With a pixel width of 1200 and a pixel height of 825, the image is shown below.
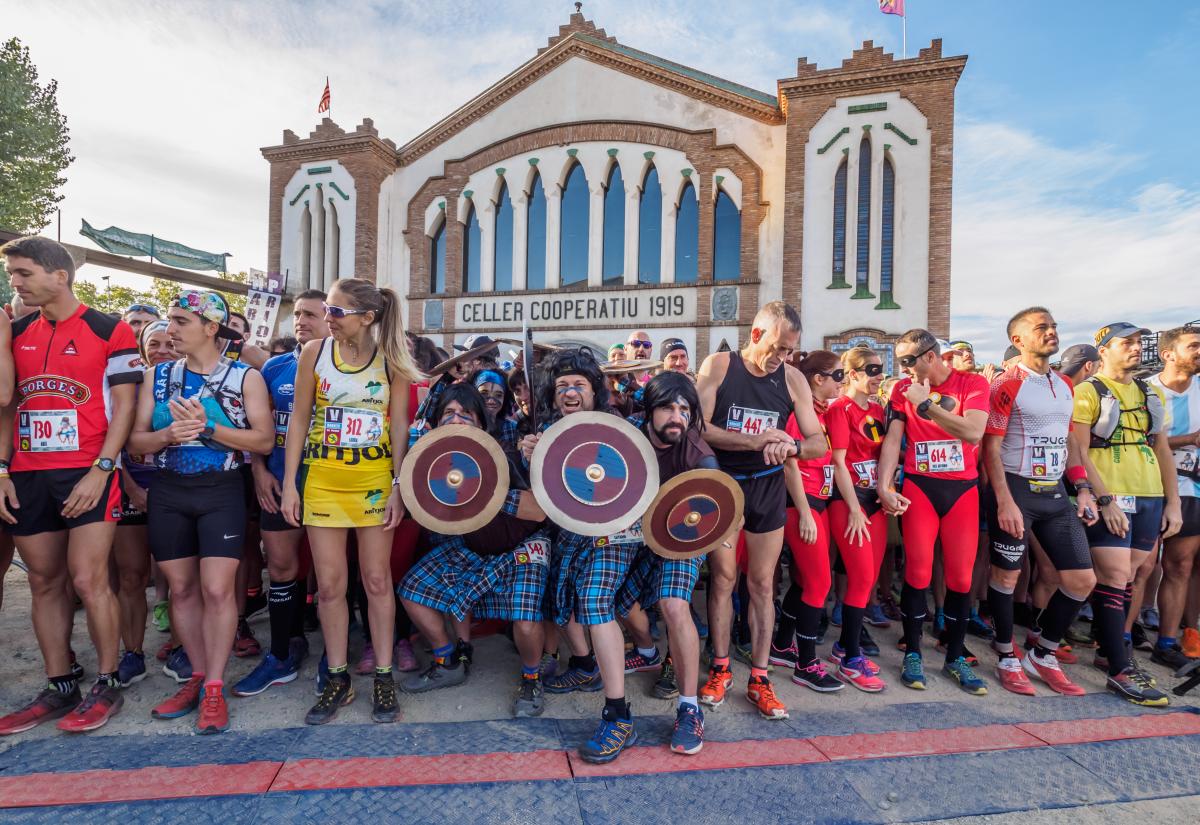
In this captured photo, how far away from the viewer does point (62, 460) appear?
2965mm

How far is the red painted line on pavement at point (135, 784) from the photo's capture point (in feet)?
7.75

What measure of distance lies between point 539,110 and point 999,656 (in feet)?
52.8

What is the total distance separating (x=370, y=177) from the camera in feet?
55.0

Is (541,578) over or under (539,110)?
under

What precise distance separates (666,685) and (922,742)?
131 cm

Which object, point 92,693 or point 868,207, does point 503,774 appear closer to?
point 92,693

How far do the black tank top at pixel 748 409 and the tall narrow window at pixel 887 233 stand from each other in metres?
11.9

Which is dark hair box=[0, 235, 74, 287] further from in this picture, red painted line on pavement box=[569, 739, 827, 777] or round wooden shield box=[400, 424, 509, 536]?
red painted line on pavement box=[569, 739, 827, 777]

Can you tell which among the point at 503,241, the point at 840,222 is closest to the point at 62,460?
the point at 503,241

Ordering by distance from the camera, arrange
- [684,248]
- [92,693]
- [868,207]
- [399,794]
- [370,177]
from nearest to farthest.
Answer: [399,794], [92,693], [868,207], [684,248], [370,177]

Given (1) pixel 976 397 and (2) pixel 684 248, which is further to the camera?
(2) pixel 684 248

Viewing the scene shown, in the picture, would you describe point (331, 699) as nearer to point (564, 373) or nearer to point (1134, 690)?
point (564, 373)

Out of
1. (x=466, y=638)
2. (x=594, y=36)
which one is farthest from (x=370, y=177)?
(x=466, y=638)

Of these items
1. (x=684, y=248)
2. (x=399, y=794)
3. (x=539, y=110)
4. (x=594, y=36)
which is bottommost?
(x=399, y=794)
